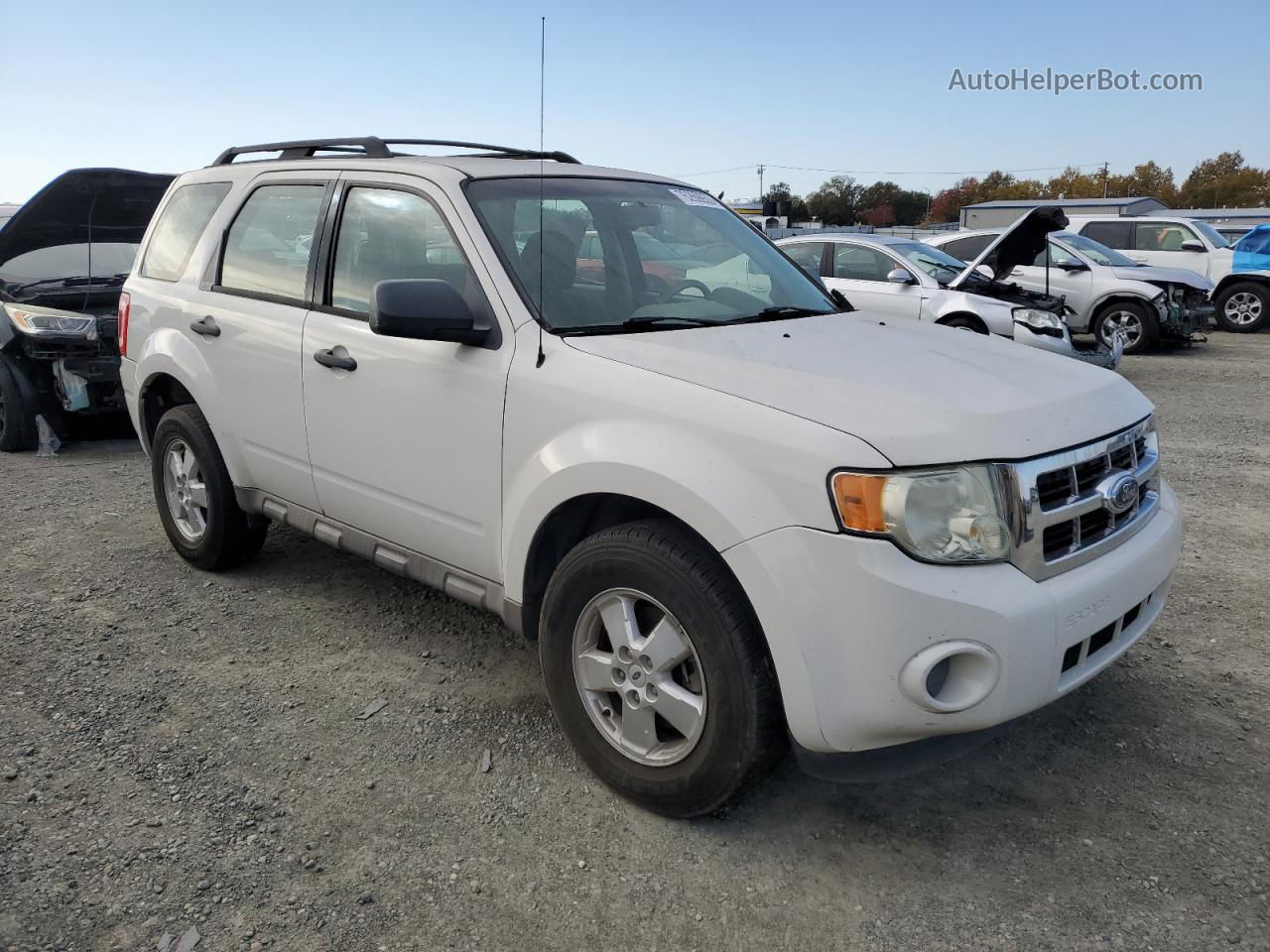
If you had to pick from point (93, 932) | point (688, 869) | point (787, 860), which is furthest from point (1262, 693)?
point (93, 932)

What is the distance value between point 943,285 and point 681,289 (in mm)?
7414

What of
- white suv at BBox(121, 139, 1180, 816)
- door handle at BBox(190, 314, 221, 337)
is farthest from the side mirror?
door handle at BBox(190, 314, 221, 337)

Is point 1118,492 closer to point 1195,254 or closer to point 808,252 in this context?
point 808,252

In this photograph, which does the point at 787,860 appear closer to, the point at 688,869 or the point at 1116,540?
the point at 688,869

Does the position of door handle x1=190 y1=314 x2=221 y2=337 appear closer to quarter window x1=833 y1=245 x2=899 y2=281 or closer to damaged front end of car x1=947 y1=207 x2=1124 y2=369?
damaged front end of car x1=947 y1=207 x2=1124 y2=369

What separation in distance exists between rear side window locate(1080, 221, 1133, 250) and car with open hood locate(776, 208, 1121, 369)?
597 centimetres

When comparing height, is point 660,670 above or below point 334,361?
below

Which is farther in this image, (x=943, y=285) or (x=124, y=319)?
(x=943, y=285)

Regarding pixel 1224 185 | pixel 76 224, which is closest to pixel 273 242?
pixel 76 224

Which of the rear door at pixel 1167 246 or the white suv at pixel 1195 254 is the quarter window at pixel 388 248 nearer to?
the white suv at pixel 1195 254

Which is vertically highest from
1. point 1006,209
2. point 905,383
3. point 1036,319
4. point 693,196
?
point 1006,209

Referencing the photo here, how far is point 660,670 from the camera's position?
2654 millimetres

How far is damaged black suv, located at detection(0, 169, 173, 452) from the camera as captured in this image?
23.8 ft

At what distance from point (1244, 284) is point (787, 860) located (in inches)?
642
